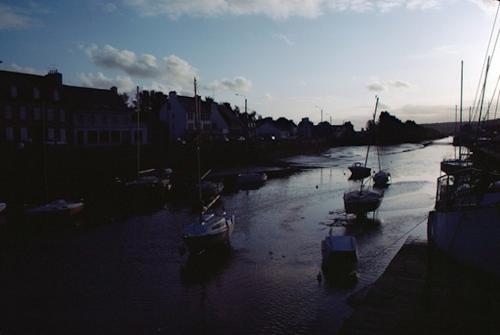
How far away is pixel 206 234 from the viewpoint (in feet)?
88.6

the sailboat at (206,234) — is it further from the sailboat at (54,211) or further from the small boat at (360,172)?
the small boat at (360,172)

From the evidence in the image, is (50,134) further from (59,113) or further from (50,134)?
(59,113)

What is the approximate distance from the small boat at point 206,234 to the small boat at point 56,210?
49.5ft

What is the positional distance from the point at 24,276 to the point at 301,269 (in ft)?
50.8

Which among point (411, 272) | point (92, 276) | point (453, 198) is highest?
point (453, 198)

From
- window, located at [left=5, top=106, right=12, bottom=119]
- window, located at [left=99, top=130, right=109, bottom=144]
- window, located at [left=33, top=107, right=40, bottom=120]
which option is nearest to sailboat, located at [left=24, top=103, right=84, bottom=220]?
window, located at [left=5, top=106, right=12, bottom=119]

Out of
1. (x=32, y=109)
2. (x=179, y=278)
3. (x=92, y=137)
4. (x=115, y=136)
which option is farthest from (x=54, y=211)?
(x=115, y=136)

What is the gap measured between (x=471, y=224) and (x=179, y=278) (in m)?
14.8

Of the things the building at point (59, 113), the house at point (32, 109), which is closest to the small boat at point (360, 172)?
the building at point (59, 113)

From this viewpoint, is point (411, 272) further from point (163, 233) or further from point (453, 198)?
point (163, 233)

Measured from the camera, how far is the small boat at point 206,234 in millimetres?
26609

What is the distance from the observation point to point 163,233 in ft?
115

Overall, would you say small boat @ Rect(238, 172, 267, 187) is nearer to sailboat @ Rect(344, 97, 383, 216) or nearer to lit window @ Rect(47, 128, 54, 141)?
sailboat @ Rect(344, 97, 383, 216)

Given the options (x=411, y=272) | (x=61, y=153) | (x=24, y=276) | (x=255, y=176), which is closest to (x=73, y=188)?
(x=61, y=153)
